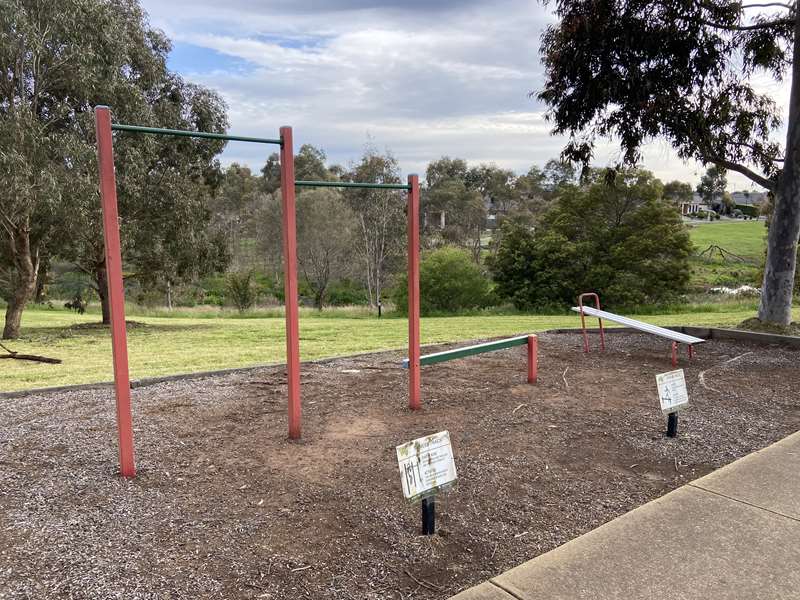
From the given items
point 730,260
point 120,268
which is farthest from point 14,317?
point 730,260

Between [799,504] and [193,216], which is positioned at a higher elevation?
[193,216]

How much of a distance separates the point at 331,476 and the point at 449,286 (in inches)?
864

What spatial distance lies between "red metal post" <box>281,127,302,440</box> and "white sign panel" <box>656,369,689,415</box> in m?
2.54

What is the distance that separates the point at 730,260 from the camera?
38594 millimetres

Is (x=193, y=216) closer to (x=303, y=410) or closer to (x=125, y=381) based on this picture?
(x=303, y=410)

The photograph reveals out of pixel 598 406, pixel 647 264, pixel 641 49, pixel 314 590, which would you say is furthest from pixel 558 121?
pixel 647 264

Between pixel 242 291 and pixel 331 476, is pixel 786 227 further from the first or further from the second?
pixel 242 291

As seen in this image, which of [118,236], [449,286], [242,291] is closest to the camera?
[118,236]

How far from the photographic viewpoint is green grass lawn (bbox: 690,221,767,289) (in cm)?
3266

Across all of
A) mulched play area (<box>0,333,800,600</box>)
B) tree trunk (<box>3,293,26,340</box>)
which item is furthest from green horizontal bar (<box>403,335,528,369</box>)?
tree trunk (<box>3,293,26,340</box>)

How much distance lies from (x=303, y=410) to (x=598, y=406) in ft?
8.43

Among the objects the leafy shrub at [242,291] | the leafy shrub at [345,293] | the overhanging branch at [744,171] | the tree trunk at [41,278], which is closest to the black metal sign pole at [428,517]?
the overhanging branch at [744,171]

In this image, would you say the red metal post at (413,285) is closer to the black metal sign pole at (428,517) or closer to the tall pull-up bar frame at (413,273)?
the tall pull-up bar frame at (413,273)

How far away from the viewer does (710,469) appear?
141 inches
